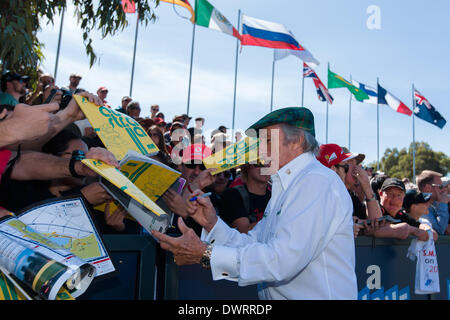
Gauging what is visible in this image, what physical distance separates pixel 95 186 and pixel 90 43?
217 inches

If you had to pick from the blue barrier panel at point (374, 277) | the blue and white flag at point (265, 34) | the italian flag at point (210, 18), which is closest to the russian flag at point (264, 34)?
the blue and white flag at point (265, 34)

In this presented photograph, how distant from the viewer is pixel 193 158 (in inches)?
164

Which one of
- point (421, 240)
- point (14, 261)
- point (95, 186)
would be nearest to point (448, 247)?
point (421, 240)

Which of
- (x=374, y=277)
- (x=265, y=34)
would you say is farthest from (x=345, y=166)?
(x=265, y=34)

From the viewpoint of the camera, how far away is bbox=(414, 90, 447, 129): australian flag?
20.0 meters

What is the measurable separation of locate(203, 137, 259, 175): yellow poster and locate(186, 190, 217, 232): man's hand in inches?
12.7

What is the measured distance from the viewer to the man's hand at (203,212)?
2.63 m

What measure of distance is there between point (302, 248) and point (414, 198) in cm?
368

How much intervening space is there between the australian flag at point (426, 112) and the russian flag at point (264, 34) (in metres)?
11.1

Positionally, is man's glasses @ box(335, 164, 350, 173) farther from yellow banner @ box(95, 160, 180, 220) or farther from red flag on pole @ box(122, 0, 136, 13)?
red flag on pole @ box(122, 0, 136, 13)

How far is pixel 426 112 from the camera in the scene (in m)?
20.6

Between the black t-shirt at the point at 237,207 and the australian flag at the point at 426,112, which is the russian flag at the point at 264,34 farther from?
the australian flag at the point at 426,112

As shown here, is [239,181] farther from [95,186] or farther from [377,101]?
[377,101]
